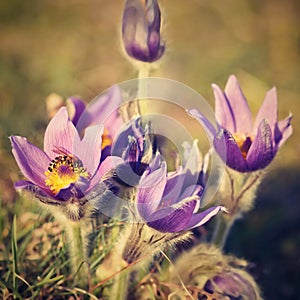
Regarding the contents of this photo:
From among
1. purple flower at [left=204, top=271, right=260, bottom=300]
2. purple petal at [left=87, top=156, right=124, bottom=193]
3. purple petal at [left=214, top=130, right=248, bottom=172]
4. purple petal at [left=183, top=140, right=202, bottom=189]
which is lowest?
purple flower at [left=204, top=271, right=260, bottom=300]

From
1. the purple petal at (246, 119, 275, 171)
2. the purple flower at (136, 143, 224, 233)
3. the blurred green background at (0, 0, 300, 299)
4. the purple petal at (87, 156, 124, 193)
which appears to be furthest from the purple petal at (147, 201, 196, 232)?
the blurred green background at (0, 0, 300, 299)

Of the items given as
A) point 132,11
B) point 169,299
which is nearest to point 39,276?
point 169,299

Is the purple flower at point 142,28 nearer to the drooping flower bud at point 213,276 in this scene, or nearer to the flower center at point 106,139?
the flower center at point 106,139

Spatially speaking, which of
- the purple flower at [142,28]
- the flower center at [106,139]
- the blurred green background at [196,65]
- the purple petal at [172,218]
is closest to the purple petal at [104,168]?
the purple petal at [172,218]

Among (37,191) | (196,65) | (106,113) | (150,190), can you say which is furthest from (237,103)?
(196,65)

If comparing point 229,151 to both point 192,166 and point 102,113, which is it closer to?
point 192,166

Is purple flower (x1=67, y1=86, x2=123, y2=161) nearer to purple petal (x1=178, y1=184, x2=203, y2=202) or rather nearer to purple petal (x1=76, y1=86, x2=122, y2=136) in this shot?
purple petal (x1=76, y1=86, x2=122, y2=136)

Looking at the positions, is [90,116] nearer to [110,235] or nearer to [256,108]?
[110,235]
